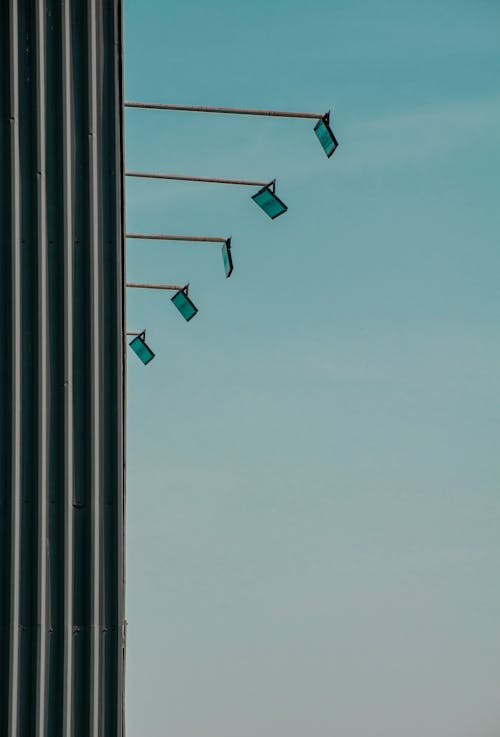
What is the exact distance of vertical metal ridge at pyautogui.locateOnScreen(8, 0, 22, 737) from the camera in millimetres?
7379

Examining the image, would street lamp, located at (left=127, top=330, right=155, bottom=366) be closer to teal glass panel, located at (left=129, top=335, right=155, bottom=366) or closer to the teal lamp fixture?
teal glass panel, located at (left=129, top=335, right=155, bottom=366)

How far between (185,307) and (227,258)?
100 centimetres

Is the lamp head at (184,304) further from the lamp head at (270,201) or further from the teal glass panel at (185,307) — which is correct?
the lamp head at (270,201)

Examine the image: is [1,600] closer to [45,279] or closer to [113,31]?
[45,279]

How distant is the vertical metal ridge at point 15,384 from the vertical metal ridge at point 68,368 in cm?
27

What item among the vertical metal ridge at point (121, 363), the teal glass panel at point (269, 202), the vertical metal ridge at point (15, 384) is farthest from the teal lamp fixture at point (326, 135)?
the vertical metal ridge at point (15, 384)

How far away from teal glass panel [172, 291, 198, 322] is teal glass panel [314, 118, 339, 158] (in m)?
2.15

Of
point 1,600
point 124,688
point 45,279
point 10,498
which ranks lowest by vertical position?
point 124,688

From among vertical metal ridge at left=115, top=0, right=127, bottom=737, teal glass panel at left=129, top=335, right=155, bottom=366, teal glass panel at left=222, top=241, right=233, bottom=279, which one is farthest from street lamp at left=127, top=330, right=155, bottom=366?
vertical metal ridge at left=115, top=0, right=127, bottom=737

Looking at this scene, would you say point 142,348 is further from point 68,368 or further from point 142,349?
point 68,368

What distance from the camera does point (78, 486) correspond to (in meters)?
7.69

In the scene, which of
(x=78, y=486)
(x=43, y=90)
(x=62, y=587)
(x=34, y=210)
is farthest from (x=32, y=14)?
(x=62, y=587)

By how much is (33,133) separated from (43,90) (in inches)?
11.1

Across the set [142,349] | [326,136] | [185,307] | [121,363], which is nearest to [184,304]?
[185,307]
